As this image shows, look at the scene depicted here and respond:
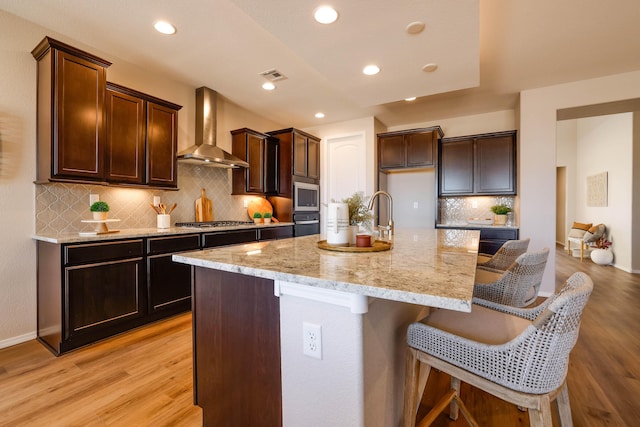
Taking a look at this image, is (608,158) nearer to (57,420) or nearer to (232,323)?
(232,323)

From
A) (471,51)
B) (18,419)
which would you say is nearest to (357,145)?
(471,51)

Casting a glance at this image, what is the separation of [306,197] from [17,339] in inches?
143

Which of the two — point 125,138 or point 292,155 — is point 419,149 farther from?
point 125,138

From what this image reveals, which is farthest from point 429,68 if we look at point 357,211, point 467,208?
point 467,208

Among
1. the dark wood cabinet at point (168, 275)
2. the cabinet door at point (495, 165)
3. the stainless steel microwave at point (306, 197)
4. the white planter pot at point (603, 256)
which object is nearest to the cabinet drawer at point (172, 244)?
the dark wood cabinet at point (168, 275)

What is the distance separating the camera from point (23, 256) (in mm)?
2432

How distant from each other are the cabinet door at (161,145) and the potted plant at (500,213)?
440cm

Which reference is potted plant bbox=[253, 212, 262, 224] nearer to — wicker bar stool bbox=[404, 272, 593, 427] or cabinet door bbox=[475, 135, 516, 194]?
cabinet door bbox=[475, 135, 516, 194]

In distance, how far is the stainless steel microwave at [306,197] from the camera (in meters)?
4.62

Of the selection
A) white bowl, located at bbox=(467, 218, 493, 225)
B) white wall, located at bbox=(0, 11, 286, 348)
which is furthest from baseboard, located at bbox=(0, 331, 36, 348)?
white bowl, located at bbox=(467, 218, 493, 225)

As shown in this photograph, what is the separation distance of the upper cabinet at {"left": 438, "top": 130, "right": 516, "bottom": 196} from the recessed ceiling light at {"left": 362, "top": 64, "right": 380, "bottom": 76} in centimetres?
232

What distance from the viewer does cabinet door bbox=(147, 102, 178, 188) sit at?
9.79ft

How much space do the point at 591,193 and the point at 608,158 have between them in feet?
3.32

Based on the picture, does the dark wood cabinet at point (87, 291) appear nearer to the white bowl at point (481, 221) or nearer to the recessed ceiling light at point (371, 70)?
the recessed ceiling light at point (371, 70)
